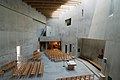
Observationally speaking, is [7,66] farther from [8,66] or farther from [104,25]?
[104,25]

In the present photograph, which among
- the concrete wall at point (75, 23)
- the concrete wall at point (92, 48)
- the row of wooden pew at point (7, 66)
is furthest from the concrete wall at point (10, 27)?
the concrete wall at point (92, 48)

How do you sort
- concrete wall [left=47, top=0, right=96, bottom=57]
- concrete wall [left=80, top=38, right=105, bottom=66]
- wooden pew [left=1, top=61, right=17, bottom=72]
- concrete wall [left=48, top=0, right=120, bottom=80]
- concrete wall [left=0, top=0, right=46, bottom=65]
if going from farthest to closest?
concrete wall [left=47, top=0, right=96, bottom=57], concrete wall [left=80, top=38, right=105, bottom=66], wooden pew [left=1, top=61, right=17, bottom=72], concrete wall [left=0, top=0, right=46, bottom=65], concrete wall [left=48, top=0, right=120, bottom=80]

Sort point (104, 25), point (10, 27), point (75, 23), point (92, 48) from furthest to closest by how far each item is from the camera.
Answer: point (75, 23) → point (92, 48) → point (10, 27) → point (104, 25)

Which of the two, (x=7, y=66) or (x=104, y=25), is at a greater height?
(x=104, y=25)

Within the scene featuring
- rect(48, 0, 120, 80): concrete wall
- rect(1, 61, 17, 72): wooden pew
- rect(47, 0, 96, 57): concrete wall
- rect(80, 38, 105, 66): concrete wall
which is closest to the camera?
rect(48, 0, 120, 80): concrete wall

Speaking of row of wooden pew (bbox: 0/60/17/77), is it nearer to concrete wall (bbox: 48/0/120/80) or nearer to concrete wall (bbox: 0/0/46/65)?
concrete wall (bbox: 0/0/46/65)

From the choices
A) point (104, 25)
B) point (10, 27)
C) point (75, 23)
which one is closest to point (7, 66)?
point (10, 27)

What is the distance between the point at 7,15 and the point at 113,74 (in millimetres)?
8524

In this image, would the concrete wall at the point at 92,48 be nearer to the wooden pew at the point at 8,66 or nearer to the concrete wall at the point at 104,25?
the concrete wall at the point at 104,25

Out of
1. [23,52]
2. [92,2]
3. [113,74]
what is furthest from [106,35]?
[23,52]

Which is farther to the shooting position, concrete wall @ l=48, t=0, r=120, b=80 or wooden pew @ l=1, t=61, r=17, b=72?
wooden pew @ l=1, t=61, r=17, b=72

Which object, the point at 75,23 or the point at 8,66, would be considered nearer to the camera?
the point at 8,66

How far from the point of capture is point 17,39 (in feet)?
42.1

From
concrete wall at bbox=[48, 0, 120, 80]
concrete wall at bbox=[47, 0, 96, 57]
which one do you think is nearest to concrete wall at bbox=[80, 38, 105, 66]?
concrete wall at bbox=[47, 0, 96, 57]
